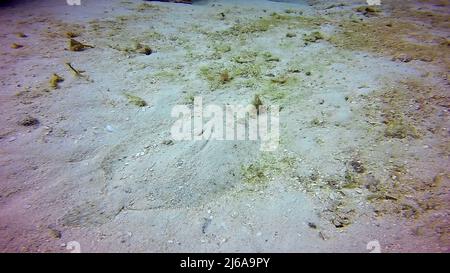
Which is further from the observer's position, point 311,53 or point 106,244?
point 311,53

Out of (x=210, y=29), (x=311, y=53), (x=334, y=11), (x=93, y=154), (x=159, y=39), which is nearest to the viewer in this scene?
(x=93, y=154)

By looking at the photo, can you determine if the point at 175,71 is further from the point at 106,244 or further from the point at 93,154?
the point at 106,244

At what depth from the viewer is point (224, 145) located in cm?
376

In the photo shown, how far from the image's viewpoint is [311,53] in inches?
233
